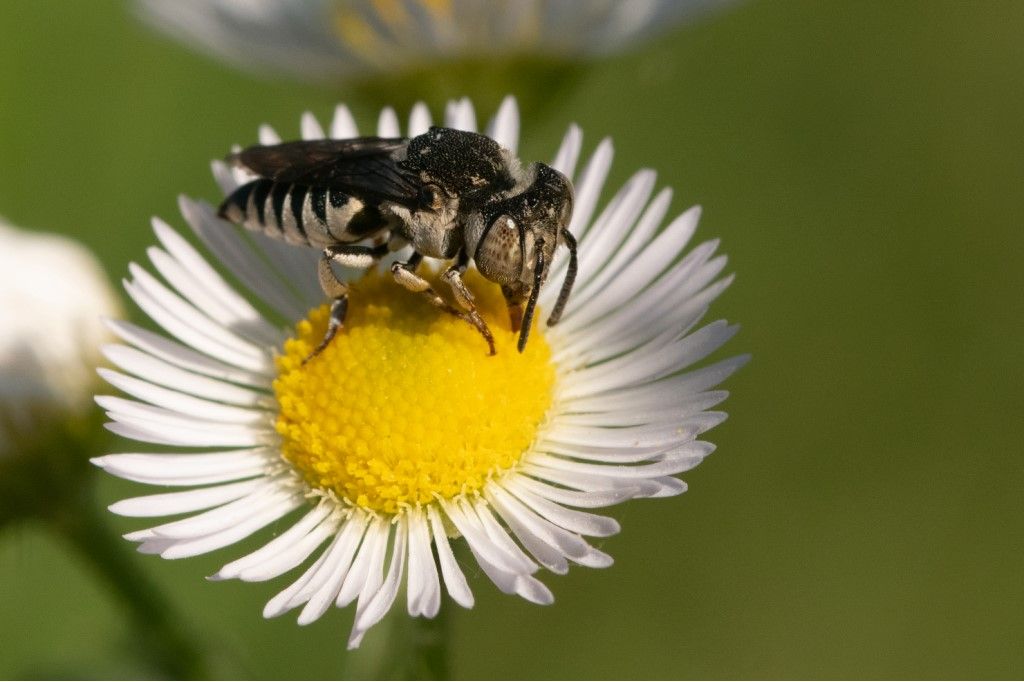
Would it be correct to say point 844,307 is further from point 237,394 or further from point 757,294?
point 237,394

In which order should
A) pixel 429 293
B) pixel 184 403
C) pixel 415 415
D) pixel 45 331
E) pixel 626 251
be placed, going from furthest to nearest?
pixel 45 331 → pixel 626 251 → pixel 184 403 → pixel 429 293 → pixel 415 415

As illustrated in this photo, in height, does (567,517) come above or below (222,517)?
above

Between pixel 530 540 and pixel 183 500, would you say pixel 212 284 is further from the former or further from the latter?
pixel 530 540

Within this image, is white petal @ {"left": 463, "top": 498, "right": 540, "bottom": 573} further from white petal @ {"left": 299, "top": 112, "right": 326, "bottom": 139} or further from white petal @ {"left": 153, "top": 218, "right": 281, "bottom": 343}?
white petal @ {"left": 299, "top": 112, "right": 326, "bottom": 139}

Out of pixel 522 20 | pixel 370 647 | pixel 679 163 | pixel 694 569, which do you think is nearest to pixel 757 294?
pixel 679 163

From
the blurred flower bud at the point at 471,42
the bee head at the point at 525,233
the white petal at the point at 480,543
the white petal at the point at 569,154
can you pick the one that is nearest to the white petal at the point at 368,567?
the white petal at the point at 480,543

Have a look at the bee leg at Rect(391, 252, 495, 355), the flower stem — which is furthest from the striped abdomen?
the flower stem

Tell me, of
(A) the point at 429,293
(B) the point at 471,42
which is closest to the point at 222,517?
(A) the point at 429,293
